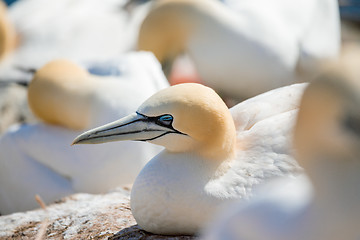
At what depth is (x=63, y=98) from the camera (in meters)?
3.74

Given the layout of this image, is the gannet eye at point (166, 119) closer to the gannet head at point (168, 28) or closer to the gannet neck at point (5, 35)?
the gannet head at point (168, 28)

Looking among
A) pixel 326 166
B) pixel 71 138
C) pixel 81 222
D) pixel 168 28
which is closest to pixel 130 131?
pixel 81 222

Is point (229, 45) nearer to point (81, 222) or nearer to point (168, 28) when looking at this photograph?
point (168, 28)

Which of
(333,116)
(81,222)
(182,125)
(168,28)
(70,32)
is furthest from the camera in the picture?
(70,32)

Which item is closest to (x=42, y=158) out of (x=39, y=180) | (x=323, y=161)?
(x=39, y=180)

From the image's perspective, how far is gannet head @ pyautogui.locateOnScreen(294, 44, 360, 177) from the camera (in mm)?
1618

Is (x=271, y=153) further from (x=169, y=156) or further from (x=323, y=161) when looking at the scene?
(x=323, y=161)

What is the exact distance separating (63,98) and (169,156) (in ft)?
4.37

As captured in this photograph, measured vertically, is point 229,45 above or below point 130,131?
above

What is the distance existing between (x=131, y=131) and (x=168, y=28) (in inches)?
93.3

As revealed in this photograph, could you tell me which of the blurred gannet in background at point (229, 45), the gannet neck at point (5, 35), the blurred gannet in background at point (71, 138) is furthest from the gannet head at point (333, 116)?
the gannet neck at point (5, 35)

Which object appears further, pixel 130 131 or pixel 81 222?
pixel 81 222

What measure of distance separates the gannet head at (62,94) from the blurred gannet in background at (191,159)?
3.81ft

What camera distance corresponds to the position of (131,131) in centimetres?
254
